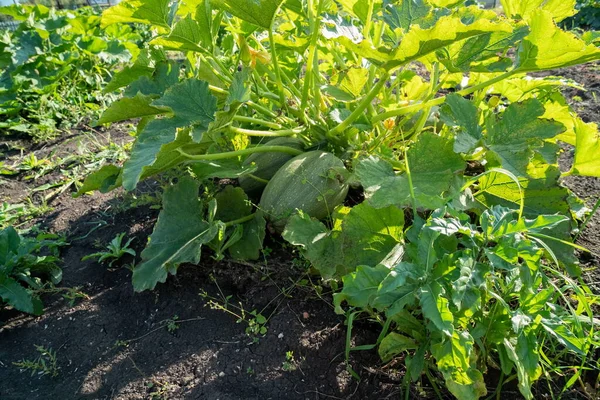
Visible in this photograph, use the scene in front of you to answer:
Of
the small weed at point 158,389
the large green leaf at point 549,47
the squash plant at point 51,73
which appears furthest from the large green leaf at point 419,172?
the squash plant at point 51,73

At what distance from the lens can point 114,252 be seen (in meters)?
2.10

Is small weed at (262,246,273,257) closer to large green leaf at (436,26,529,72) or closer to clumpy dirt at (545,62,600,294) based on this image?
large green leaf at (436,26,529,72)

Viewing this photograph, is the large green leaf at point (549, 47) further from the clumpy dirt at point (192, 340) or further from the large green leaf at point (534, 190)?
the clumpy dirt at point (192, 340)

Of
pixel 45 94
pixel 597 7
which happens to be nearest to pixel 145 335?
pixel 45 94

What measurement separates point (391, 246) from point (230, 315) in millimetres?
673

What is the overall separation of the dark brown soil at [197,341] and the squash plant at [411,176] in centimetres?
12

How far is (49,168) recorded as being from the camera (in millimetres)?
3029

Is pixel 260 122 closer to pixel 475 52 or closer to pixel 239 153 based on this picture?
pixel 239 153

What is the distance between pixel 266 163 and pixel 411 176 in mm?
753

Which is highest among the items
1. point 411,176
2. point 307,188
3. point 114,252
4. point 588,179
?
point 411,176

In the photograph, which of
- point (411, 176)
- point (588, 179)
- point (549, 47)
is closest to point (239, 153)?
point (411, 176)

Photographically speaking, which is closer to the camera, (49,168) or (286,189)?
(286,189)

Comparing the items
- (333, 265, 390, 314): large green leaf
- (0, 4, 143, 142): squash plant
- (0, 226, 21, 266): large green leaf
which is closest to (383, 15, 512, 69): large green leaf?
(333, 265, 390, 314): large green leaf

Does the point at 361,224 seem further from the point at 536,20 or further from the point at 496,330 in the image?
the point at 536,20
